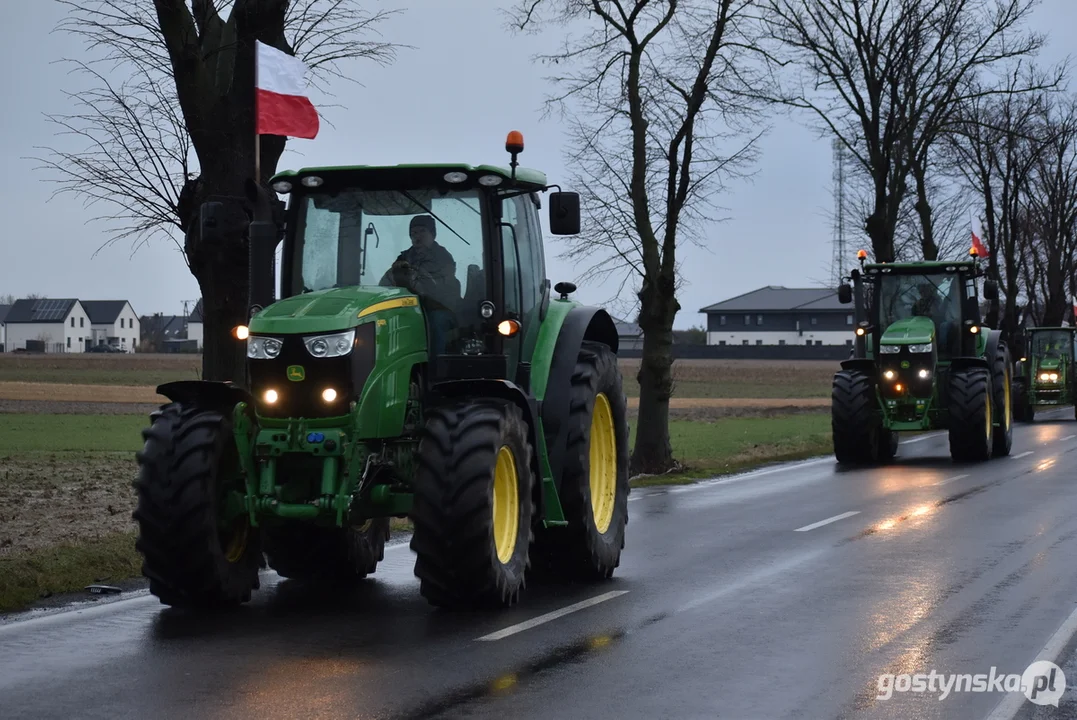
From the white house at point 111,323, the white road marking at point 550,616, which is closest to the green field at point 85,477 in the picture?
the white road marking at point 550,616

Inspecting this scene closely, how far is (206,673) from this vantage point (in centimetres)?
733

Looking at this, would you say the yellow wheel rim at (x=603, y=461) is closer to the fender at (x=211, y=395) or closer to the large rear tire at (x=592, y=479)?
the large rear tire at (x=592, y=479)

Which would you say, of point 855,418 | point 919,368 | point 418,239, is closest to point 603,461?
point 418,239

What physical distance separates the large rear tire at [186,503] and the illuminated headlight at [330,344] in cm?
76

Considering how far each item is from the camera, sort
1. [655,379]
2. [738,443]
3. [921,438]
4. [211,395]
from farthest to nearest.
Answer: [921,438]
[738,443]
[655,379]
[211,395]

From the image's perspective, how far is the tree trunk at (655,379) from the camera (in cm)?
2280

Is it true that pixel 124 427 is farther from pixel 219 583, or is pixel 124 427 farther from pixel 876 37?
pixel 219 583

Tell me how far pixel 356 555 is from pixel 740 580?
2.74 metres

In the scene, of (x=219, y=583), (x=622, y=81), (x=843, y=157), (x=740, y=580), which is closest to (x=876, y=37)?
(x=843, y=157)

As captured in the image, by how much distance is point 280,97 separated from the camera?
498 inches

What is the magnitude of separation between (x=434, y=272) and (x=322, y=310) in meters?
1.05

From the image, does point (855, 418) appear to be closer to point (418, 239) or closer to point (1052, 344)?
point (418, 239)

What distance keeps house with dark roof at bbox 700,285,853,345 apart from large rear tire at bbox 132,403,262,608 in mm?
120430

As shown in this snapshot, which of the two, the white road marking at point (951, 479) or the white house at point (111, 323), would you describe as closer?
the white road marking at point (951, 479)
